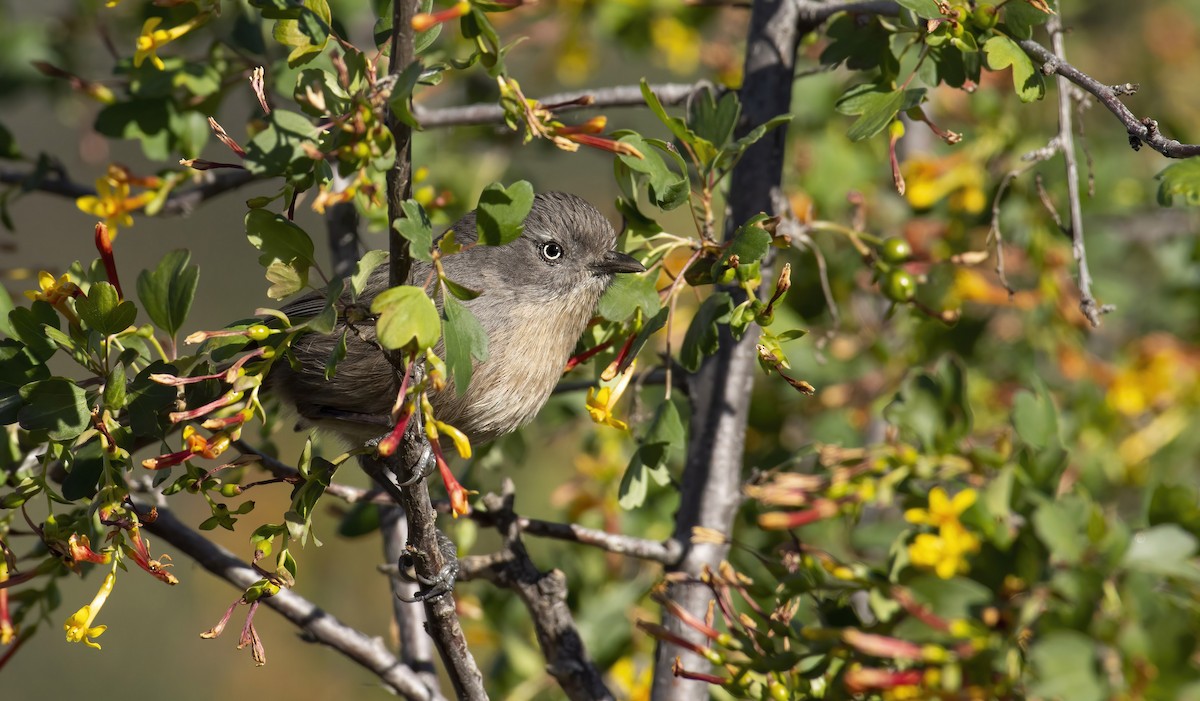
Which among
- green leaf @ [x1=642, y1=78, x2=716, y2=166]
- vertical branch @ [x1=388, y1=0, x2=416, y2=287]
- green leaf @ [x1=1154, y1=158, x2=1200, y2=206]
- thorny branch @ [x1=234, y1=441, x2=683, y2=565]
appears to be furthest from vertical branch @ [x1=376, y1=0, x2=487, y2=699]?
green leaf @ [x1=1154, y1=158, x2=1200, y2=206]

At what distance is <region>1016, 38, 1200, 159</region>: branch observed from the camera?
2057 mm

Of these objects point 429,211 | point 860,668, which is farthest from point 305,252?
point 860,668

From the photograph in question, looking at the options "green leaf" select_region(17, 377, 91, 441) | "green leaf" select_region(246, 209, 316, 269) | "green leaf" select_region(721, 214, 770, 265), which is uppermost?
"green leaf" select_region(721, 214, 770, 265)

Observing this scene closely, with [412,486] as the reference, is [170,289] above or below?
above

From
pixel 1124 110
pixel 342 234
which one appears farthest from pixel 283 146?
pixel 342 234

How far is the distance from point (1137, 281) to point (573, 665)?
404 cm

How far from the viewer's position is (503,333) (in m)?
3.29

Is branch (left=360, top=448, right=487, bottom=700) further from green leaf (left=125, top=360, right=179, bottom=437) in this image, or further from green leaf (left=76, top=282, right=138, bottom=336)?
green leaf (left=76, top=282, right=138, bottom=336)

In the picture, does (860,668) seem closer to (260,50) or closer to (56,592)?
(56,592)

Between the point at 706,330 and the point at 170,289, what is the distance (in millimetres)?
1134

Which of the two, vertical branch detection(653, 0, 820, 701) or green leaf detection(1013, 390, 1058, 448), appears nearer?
green leaf detection(1013, 390, 1058, 448)

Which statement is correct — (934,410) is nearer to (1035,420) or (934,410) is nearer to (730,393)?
(1035,420)

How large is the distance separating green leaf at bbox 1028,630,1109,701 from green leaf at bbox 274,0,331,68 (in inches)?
68.0

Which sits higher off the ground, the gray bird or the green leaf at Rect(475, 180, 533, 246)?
the gray bird
